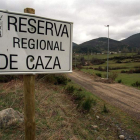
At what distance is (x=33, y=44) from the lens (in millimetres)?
1411

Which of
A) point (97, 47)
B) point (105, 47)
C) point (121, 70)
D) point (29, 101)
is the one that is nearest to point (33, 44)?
point (29, 101)

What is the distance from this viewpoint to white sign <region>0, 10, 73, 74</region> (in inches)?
51.8

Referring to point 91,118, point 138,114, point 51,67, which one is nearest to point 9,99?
point 91,118

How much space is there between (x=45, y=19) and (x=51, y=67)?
491mm

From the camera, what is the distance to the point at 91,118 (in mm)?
4629

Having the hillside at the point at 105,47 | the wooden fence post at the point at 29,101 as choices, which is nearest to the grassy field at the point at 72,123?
the wooden fence post at the point at 29,101

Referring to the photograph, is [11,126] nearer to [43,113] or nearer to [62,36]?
[43,113]

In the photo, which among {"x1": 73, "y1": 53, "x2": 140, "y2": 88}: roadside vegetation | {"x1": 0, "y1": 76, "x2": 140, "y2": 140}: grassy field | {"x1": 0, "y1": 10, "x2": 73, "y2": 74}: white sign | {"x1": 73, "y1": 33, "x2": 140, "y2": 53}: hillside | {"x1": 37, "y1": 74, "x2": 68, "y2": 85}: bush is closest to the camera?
{"x1": 0, "y1": 10, "x2": 73, "y2": 74}: white sign

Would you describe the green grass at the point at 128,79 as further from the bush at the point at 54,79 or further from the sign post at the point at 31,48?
the sign post at the point at 31,48

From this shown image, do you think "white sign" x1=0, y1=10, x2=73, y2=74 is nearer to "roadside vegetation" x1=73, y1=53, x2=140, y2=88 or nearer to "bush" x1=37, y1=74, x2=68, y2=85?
"bush" x1=37, y1=74, x2=68, y2=85

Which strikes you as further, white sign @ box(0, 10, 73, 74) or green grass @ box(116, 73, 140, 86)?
green grass @ box(116, 73, 140, 86)

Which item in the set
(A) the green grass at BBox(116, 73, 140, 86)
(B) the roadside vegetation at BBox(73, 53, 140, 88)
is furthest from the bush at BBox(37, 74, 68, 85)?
(A) the green grass at BBox(116, 73, 140, 86)

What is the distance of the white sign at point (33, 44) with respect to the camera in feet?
4.31

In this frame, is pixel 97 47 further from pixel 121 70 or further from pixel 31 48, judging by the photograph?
pixel 31 48
